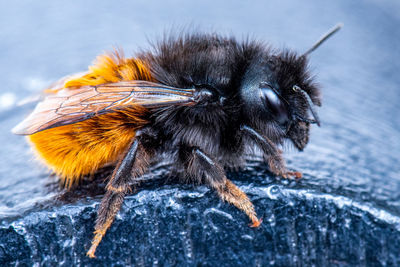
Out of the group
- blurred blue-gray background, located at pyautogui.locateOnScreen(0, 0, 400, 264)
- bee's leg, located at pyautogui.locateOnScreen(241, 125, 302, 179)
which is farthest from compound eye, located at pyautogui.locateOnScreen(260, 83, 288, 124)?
blurred blue-gray background, located at pyautogui.locateOnScreen(0, 0, 400, 264)

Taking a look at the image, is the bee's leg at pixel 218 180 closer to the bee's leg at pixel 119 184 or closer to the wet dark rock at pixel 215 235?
the wet dark rock at pixel 215 235

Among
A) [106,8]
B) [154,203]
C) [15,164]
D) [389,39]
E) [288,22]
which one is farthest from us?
[106,8]

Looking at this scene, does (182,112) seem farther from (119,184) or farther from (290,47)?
(290,47)

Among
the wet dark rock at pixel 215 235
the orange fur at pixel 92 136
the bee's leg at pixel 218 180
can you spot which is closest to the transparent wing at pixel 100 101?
the orange fur at pixel 92 136

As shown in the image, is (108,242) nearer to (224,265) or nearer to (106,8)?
(224,265)

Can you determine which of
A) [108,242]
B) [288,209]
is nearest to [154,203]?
[108,242]

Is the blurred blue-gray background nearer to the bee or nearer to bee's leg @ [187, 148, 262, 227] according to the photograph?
the bee
